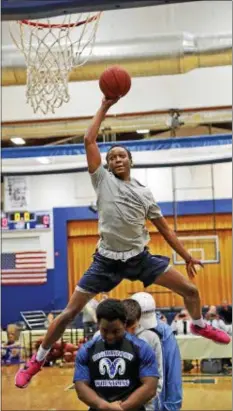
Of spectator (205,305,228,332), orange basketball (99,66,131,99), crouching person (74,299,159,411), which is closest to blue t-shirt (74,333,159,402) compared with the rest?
crouching person (74,299,159,411)

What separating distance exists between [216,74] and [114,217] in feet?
21.0

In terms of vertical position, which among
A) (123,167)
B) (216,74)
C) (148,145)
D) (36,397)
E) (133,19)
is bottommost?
(36,397)

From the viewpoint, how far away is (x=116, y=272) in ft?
10.5

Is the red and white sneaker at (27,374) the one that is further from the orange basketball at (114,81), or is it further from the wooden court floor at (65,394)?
the wooden court floor at (65,394)

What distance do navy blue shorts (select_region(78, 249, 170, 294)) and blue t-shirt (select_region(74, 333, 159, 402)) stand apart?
310 millimetres

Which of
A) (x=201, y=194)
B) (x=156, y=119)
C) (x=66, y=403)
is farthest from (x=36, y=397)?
(x=201, y=194)

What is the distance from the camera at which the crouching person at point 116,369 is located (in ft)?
9.89

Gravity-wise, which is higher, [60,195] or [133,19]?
[133,19]

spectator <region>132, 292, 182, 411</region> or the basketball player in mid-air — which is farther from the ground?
the basketball player in mid-air

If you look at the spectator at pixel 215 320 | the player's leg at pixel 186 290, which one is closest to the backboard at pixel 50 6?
the player's leg at pixel 186 290

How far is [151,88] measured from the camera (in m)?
9.36

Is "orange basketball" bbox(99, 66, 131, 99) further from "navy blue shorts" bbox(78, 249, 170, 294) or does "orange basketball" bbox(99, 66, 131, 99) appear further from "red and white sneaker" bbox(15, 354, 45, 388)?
"red and white sneaker" bbox(15, 354, 45, 388)

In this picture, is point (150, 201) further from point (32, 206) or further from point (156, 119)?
point (32, 206)

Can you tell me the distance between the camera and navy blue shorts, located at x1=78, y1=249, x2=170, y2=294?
3.16 meters
